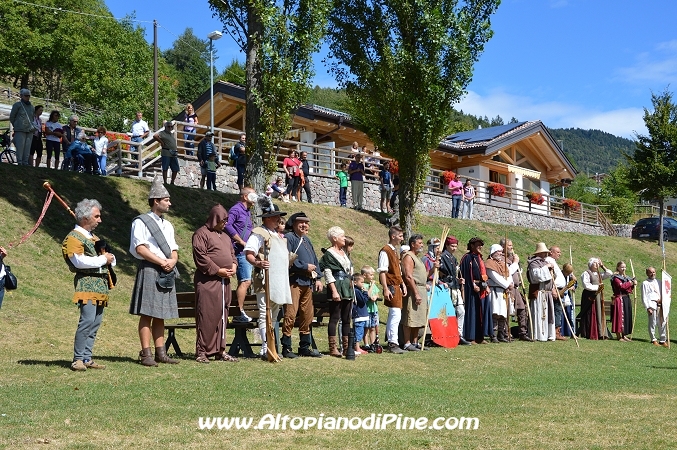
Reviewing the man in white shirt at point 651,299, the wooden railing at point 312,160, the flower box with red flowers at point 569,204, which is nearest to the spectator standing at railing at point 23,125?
the wooden railing at point 312,160

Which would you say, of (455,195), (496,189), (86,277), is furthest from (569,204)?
(86,277)

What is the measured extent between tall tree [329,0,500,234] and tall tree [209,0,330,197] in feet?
14.4

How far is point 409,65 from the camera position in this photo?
21031mm

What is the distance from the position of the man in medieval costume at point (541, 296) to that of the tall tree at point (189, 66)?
76.6 meters

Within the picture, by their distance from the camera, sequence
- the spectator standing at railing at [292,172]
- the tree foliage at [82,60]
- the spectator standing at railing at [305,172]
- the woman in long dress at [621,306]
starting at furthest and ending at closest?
the tree foliage at [82,60]
the spectator standing at railing at [305,172]
the spectator standing at railing at [292,172]
the woman in long dress at [621,306]

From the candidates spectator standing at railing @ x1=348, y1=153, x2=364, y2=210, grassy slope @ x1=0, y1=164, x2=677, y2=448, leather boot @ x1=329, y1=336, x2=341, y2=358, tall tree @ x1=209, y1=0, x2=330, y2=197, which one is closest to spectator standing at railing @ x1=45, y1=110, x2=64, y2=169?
grassy slope @ x1=0, y1=164, x2=677, y2=448

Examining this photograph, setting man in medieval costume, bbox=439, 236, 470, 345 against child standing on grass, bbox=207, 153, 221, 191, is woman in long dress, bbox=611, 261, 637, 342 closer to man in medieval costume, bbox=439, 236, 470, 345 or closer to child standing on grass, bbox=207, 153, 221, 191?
man in medieval costume, bbox=439, 236, 470, 345

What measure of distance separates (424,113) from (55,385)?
14735mm

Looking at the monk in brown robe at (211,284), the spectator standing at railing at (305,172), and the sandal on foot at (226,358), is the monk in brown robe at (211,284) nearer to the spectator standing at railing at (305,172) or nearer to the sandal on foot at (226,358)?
the sandal on foot at (226,358)

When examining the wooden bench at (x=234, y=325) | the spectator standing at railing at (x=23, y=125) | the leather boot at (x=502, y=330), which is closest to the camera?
the wooden bench at (x=234, y=325)

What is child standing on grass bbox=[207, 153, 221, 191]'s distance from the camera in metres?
22.4

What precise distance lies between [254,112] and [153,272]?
7939mm

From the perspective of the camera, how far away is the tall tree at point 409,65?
20.9m

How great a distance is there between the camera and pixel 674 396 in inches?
356
